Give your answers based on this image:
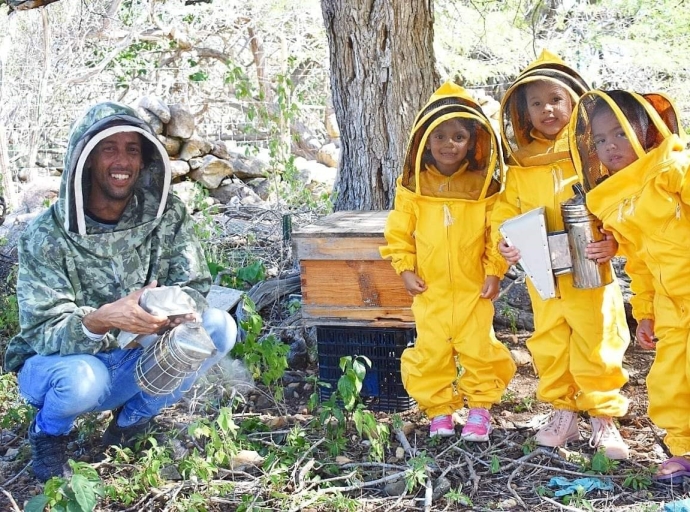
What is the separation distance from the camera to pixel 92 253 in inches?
133

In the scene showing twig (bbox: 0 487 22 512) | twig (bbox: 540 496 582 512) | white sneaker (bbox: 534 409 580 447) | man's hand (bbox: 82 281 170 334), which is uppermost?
man's hand (bbox: 82 281 170 334)

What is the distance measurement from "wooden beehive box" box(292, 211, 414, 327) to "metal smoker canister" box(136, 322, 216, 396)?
82cm

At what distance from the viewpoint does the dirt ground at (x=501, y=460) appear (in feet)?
9.91

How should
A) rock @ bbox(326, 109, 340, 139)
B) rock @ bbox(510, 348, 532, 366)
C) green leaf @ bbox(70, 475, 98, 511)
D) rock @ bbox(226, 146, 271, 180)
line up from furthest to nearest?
rock @ bbox(326, 109, 340, 139), rock @ bbox(226, 146, 271, 180), rock @ bbox(510, 348, 532, 366), green leaf @ bbox(70, 475, 98, 511)

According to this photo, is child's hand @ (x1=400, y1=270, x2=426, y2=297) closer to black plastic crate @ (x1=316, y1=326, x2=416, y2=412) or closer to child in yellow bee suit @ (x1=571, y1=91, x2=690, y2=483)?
black plastic crate @ (x1=316, y1=326, x2=416, y2=412)

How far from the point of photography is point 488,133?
348 centimetres

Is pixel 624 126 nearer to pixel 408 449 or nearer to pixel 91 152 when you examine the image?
pixel 408 449

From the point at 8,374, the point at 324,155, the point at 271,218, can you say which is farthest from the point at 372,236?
the point at 324,155

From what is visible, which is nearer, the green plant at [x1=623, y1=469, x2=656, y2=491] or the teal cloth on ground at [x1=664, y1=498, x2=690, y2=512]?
the teal cloth on ground at [x1=664, y1=498, x2=690, y2=512]

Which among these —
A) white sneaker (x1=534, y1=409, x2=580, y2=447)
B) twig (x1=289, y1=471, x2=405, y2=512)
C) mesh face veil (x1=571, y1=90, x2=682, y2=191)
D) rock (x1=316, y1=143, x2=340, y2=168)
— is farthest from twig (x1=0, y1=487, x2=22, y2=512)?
rock (x1=316, y1=143, x2=340, y2=168)

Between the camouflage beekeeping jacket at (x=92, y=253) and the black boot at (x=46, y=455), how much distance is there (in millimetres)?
348

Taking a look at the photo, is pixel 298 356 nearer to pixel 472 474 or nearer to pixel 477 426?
pixel 477 426

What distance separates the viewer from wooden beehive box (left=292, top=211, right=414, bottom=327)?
12.5 feet

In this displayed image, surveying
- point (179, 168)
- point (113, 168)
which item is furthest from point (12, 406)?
point (179, 168)
